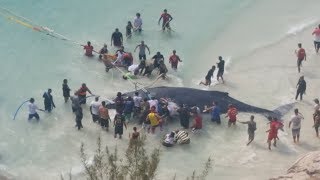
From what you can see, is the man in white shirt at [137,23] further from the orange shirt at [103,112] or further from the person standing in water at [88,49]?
the orange shirt at [103,112]

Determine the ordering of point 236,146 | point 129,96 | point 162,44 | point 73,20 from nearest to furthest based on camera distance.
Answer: point 236,146
point 129,96
point 162,44
point 73,20

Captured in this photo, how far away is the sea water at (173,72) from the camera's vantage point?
21359 millimetres

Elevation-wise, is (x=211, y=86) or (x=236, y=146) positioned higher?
(x=211, y=86)

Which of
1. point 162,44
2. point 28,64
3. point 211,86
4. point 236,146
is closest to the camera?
point 236,146

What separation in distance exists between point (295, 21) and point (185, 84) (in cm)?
893

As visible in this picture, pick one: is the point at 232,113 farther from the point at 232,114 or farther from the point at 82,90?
the point at 82,90

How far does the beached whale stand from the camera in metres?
23.7

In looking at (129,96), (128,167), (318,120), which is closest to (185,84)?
(129,96)

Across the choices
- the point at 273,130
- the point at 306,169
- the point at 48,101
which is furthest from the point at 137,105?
the point at 306,169

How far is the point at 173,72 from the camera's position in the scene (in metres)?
27.3

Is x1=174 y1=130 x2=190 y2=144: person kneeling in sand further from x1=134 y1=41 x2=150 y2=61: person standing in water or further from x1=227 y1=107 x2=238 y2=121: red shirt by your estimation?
x1=134 y1=41 x2=150 y2=61: person standing in water

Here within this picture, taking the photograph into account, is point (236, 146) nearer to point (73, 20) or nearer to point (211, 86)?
point (211, 86)

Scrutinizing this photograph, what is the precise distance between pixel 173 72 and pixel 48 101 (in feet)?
20.0

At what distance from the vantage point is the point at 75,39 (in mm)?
30031
